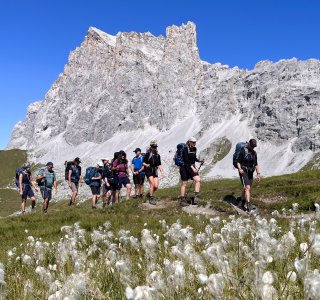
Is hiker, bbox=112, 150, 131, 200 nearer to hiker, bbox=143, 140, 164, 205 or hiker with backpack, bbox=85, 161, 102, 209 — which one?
hiker with backpack, bbox=85, 161, 102, 209

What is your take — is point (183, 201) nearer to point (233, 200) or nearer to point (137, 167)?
A: point (233, 200)

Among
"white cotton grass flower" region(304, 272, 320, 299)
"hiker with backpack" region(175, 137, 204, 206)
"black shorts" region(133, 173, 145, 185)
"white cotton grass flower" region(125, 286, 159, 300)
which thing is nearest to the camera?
"white cotton grass flower" region(304, 272, 320, 299)

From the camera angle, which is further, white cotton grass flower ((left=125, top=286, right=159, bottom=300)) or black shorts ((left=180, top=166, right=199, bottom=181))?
black shorts ((left=180, top=166, right=199, bottom=181))

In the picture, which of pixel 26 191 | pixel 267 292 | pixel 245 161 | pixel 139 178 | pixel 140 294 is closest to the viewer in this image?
pixel 140 294

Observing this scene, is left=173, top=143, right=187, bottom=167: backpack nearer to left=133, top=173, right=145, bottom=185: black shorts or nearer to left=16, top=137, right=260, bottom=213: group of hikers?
left=16, top=137, right=260, bottom=213: group of hikers

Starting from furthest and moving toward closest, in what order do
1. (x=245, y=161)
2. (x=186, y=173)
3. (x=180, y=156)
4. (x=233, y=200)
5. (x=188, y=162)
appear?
(x=233, y=200)
(x=180, y=156)
(x=186, y=173)
(x=188, y=162)
(x=245, y=161)

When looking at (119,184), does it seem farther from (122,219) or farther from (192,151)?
(122,219)

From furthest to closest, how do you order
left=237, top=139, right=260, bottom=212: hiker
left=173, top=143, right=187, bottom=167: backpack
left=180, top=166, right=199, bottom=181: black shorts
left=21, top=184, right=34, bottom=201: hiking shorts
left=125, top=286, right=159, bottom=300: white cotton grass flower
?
left=21, top=184, right=34, bottom=201: hiking shorts, left=173, top=143, right=187, bottom=167: backpack, left=180, top=166, right=199, bottom=181: black shorts, left=237, top=139, right=260, bottom=212: hiker, left=125, top=286, right=159, bottom=300: white cotton grass flower

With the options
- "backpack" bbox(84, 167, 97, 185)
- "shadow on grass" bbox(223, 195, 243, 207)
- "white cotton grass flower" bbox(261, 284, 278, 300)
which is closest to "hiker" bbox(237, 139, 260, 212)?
"shadow on grass" bbox(223, 195, 243, 207)

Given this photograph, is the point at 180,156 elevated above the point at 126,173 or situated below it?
above

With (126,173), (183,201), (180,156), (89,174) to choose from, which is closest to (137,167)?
(126,173)

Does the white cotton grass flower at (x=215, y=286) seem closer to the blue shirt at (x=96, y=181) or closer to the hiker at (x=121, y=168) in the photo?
the hiker at (x=121, y=168)

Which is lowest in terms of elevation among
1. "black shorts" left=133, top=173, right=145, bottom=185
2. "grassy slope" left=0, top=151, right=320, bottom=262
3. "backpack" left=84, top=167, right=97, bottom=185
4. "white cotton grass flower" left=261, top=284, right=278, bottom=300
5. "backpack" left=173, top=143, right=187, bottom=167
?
"grassy slope" left=0, top=151, right=320, bottom=262

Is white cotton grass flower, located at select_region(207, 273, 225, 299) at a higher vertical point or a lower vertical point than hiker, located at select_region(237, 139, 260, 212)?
lower
